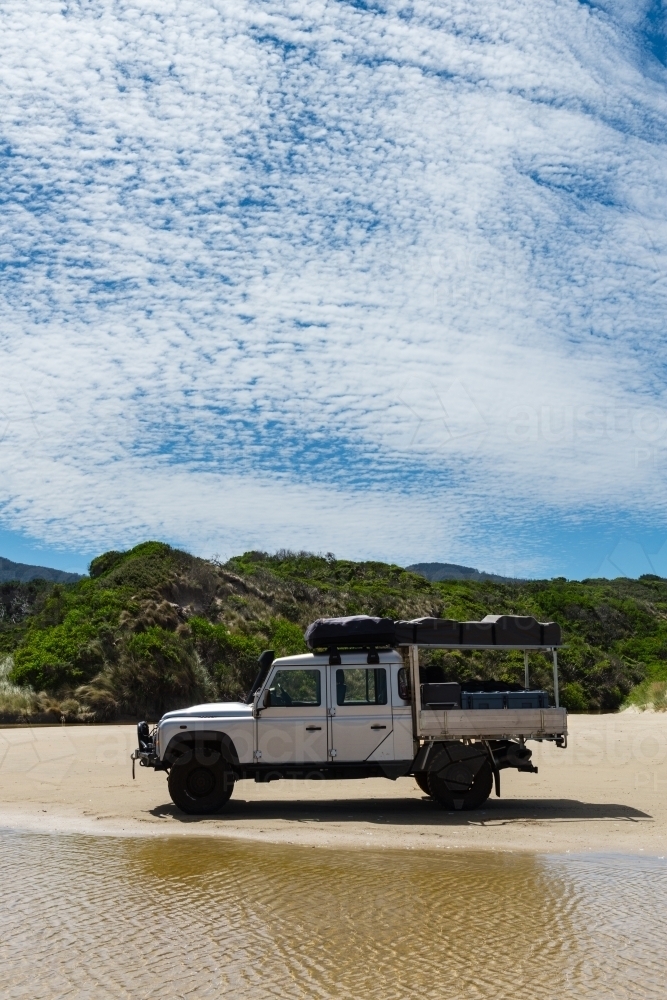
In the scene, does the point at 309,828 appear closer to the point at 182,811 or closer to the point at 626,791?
the point at 182,811

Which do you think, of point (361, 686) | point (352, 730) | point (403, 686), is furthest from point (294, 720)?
point (403, 686)

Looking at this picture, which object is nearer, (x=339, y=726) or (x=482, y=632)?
(x=339, y=726)

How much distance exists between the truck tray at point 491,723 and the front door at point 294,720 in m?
1.27

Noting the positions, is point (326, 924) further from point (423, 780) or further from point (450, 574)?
point (450, 574)

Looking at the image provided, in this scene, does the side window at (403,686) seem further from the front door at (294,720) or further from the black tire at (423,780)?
the black tire at (423,780)

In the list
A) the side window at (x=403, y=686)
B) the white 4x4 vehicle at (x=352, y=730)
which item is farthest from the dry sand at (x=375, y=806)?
the side window at (x=403, y=686)

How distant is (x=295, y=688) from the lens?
12320mm

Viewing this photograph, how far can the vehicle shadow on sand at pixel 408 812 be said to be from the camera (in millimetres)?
11805

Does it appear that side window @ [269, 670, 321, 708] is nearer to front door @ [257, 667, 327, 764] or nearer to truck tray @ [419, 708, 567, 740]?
front door @ [257, 667, 327, 764]

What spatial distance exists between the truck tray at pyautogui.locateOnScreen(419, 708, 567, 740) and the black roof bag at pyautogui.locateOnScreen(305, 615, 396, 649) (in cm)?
106

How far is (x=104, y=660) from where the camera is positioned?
27250 millimetres

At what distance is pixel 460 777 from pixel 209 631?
1842 centimetres

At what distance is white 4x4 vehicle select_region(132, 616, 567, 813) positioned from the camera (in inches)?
478

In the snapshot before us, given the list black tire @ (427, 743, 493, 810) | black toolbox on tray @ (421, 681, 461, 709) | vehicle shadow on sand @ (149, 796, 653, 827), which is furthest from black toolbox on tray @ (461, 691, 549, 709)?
vehicle shadow on sand @ (149, 796, 653, 827)
